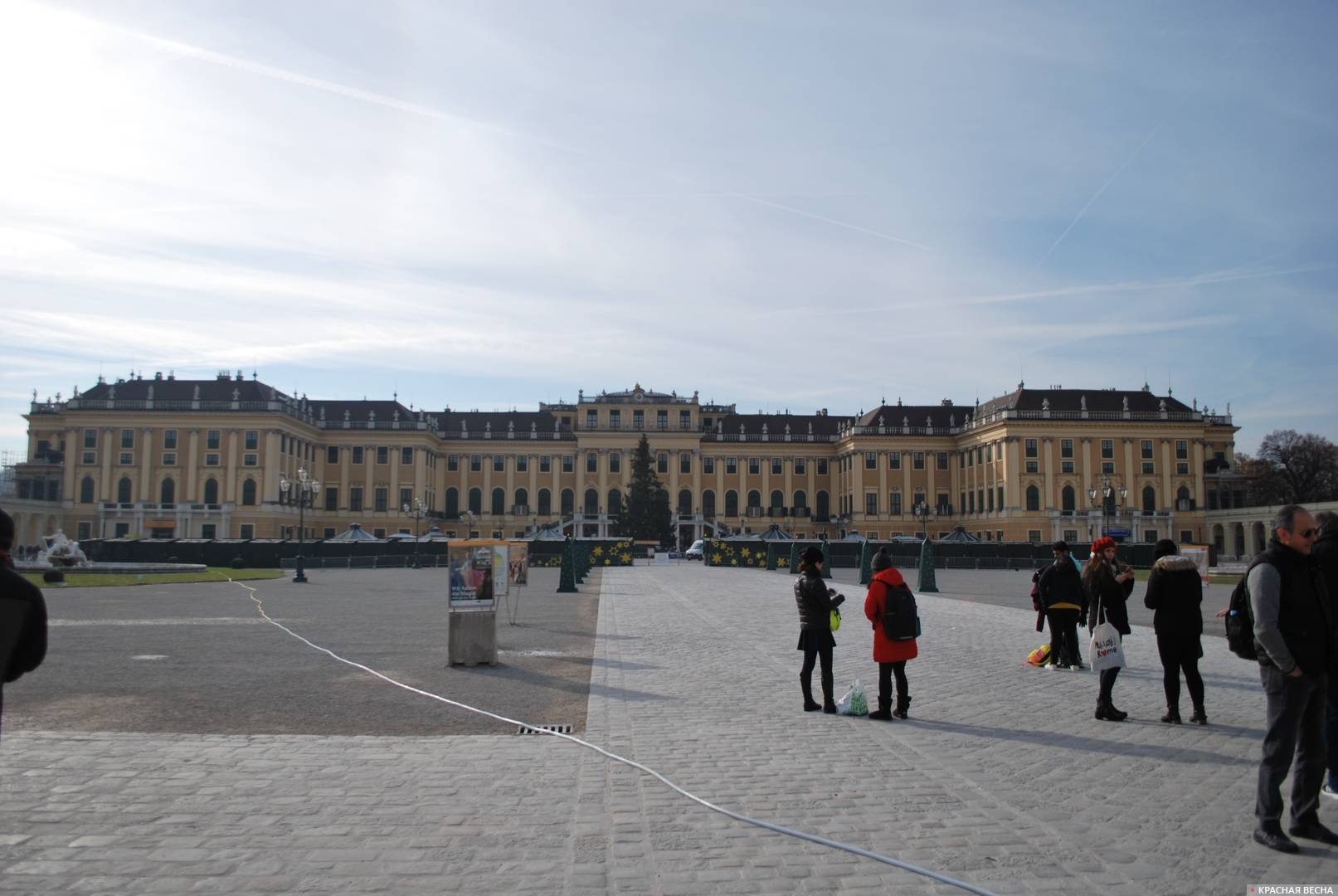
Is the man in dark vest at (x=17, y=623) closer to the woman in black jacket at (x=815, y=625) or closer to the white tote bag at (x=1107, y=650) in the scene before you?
the woman in black jacket at (x=815, y=625)

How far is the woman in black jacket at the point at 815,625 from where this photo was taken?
9547 mm

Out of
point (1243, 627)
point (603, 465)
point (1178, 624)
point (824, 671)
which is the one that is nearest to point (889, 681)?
point (824, 671)

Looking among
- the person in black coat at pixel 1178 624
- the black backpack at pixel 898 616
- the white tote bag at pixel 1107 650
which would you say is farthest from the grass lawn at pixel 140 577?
the person in black coat at pixel 1178 624

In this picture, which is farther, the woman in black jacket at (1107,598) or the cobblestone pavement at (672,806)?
the woman in black jacket at (1107,598)

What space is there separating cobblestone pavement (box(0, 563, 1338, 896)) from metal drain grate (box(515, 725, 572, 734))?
0.20 metres

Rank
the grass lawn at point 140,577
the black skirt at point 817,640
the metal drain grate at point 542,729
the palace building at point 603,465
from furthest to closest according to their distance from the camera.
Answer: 1. the palace building at point 603,465
2. the grass lawn at point 140,577
3. the black skirt at point 817,640
4. the metal drain grate at point 542,729

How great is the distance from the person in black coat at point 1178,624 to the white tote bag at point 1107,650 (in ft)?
1.23

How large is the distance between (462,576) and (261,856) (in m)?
7.86

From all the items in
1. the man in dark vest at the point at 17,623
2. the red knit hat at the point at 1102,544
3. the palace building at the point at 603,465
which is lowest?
the man in dark vest at the point at 17,623

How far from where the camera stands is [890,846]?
5391 mm

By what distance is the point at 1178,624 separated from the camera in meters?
9.09

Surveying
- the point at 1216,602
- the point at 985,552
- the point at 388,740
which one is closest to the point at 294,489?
the point at 985,552

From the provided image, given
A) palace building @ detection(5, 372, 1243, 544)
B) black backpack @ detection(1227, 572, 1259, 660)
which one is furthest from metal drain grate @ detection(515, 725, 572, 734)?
palace building @ detection(5, 372, 1243, 544)

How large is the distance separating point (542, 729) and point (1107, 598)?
17.4 feet
